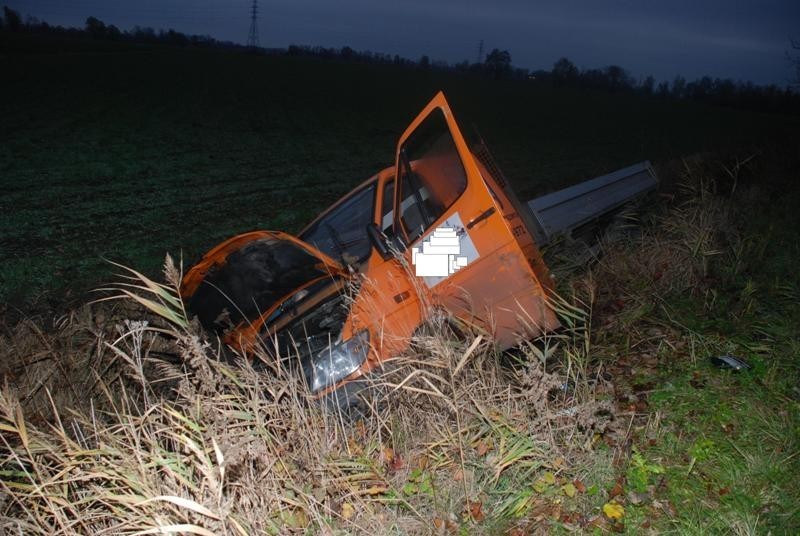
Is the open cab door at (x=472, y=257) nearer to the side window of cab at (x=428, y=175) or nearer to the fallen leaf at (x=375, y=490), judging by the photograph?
the side window of cab at (x=428, y=175)

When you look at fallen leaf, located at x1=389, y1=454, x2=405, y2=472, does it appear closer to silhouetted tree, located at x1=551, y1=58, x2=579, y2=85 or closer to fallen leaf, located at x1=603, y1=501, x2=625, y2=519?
fallen leaf, located at x1=603, y1=501, x2=625, y2=519

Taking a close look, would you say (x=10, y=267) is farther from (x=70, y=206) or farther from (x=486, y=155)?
(x=486, y=155)

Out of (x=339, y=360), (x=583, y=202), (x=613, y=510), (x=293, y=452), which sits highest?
(x=583, y=202)

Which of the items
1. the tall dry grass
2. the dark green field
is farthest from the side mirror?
the dark green field

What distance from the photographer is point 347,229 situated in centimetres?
477

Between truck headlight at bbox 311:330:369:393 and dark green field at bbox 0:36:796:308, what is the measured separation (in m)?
3.76

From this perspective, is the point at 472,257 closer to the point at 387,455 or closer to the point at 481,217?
the point at 481,217

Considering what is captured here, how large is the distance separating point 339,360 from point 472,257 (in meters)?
1.08

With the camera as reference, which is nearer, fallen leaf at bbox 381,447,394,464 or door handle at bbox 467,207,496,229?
fallen leaf at bbox 381,447,394,464

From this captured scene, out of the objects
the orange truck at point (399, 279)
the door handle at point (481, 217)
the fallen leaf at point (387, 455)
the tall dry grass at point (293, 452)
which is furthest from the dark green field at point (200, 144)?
the door handle at point (481, 217)

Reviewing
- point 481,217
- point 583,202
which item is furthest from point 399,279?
point 583,202

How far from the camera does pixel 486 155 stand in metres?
4.61

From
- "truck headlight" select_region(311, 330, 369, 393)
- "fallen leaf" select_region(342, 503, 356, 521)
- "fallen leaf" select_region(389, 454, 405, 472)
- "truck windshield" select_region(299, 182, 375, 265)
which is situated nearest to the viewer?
"fallen leaf" select_region(342, 503, 356, 521)

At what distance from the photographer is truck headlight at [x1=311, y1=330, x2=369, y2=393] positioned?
11.4 feet
